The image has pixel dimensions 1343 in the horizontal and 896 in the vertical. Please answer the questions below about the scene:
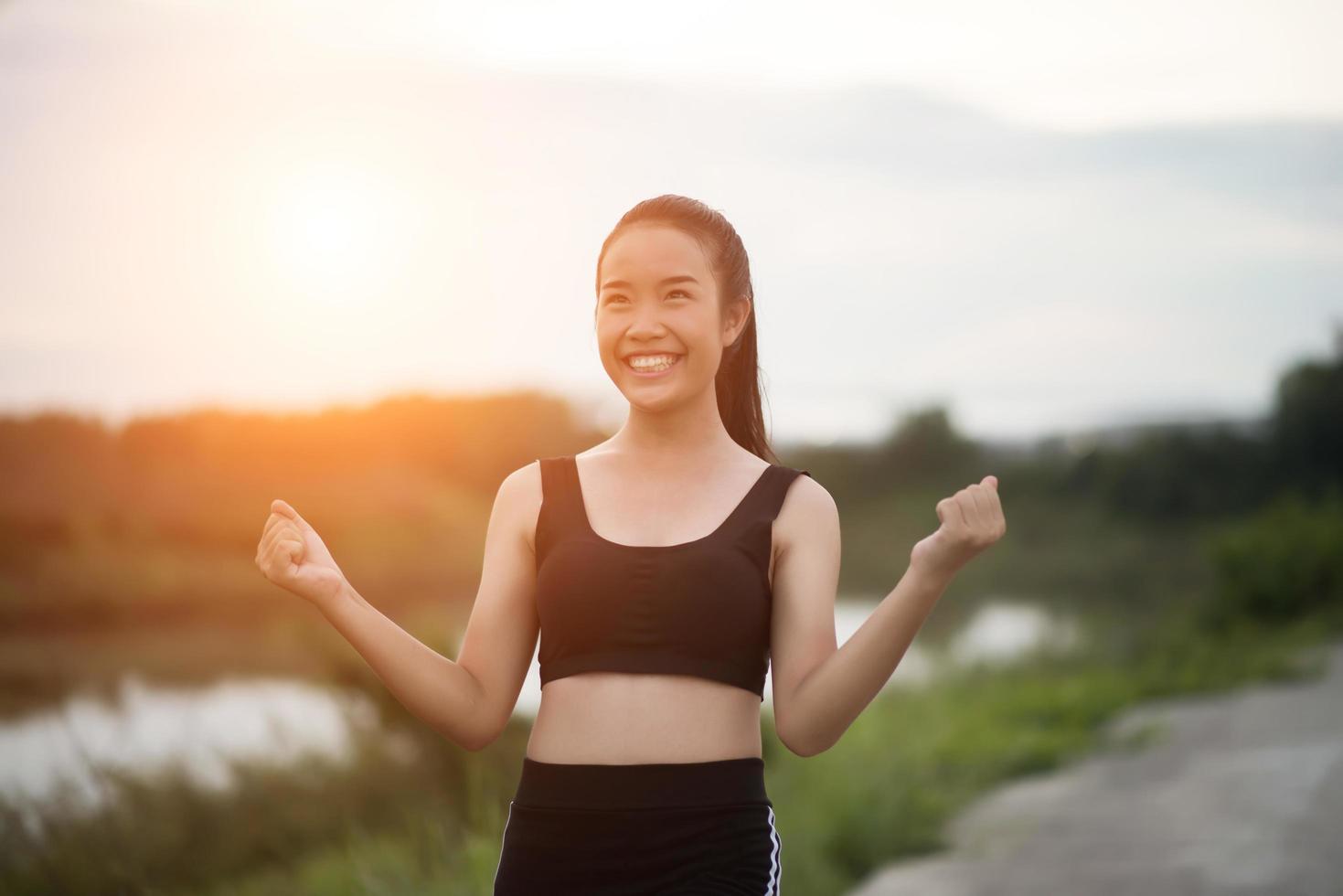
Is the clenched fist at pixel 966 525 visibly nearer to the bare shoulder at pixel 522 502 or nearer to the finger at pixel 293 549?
the bare shoulder at pixel 522 502

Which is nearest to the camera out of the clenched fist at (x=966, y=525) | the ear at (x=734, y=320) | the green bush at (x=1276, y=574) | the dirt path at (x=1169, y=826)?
the clenched fist at (x=966, y=525)

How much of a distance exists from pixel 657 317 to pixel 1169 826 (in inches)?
211

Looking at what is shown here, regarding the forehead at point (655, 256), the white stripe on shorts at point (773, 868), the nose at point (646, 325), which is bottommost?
the white stripe on shorts at point (773, 868)

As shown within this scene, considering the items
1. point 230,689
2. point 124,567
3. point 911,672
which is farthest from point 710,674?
point 124,567

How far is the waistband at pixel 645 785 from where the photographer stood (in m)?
1.98

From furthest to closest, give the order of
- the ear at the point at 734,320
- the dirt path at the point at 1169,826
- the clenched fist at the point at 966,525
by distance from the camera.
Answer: the dirt path at the point at 1169,826, the ear at the point at 734,320, the clenched fist at the point at 966,525

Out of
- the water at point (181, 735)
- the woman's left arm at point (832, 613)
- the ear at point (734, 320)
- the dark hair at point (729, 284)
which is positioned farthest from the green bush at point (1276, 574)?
the woman's left arm at point (832, 613)

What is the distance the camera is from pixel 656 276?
7.13ft

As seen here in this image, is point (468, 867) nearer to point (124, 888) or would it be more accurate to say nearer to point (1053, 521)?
point (124, 888)

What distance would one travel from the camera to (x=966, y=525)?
1.84 metres

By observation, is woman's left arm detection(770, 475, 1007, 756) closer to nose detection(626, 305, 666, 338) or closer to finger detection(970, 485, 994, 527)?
finger detection(970, 485, 994, 527)

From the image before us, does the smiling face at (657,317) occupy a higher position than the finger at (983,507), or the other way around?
the smiling face at (657,317)

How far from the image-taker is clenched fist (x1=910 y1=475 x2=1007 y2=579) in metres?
1.83

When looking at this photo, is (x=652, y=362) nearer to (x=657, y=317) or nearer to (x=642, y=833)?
(x=657, y=317)
